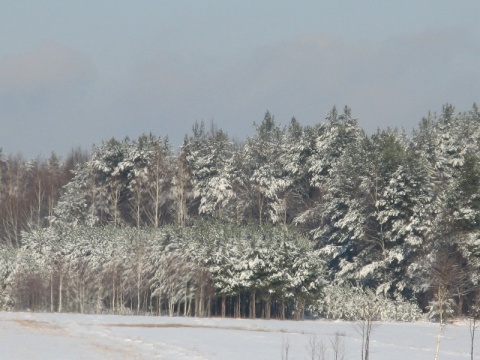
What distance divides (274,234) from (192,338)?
69.0 feet

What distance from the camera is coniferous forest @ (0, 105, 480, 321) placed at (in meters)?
67.6

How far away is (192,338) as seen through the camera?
158 feet

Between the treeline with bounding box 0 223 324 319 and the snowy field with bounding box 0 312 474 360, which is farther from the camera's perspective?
the treeline with bounding box 0 223 324 319

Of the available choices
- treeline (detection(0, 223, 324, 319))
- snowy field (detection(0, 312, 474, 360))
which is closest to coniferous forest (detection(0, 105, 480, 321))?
treeline (detection(0, 223, 324, 319))

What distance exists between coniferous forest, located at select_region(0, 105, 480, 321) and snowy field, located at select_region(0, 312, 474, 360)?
4448 millimetres

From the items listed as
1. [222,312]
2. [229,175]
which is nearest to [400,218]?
[222,312]

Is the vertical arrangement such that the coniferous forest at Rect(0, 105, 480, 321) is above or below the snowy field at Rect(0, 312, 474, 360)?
above

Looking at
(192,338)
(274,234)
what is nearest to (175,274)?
(274,234)

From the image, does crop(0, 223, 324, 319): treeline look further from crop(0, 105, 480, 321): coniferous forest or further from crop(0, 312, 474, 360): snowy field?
crop(0, 312, 474, 360): snowy field

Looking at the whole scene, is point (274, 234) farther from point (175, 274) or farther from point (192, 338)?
point (192, 338)

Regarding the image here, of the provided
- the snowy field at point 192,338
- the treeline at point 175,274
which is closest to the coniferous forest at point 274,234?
the treeline at point 175,274

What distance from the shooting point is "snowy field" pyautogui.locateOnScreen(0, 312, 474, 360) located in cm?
4075

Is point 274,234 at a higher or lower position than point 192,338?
higher

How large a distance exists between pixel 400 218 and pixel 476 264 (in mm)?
9324
